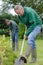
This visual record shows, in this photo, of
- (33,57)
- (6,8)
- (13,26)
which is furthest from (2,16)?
(33,57)

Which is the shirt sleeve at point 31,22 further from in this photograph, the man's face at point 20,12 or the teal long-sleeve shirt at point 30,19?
the man's face at point 20,12

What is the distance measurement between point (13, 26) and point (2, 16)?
73.1 feet

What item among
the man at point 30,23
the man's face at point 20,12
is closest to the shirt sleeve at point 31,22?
the man at point 30,23

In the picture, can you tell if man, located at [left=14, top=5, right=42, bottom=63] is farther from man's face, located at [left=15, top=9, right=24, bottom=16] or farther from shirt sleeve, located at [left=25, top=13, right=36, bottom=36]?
man's face, located at [left=15, top=9, right=24, bottom=16]

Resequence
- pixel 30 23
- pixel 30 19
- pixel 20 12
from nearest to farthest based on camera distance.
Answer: pixel 20 12, pixel 30 19, pixel 30 23

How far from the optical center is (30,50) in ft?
29.6

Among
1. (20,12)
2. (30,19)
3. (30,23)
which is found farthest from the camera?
(30,23)

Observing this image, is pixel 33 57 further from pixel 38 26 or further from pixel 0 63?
pixel 0 63

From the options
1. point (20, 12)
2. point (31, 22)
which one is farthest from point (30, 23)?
point (20, 12)

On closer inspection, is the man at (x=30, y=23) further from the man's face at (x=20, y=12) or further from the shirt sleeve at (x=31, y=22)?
the man's face at (x=20, y=12)

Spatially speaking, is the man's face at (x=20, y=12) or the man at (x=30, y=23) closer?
the man's face at (x=20, y=12)

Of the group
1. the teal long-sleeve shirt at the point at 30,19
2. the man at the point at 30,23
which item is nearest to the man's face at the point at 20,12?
the man at the point at 30,23

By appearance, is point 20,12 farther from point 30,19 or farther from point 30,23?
point 30,23

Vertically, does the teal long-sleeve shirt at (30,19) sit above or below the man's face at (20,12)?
below
